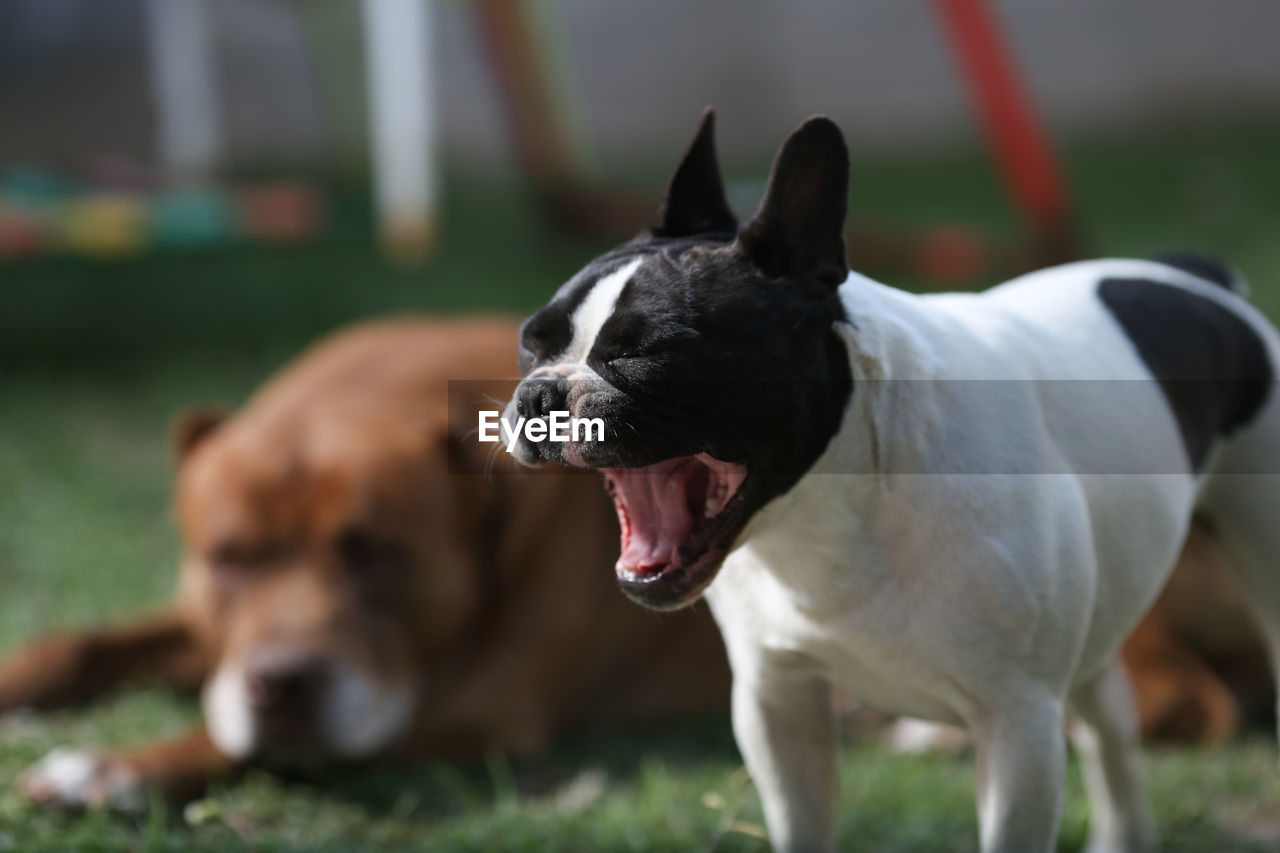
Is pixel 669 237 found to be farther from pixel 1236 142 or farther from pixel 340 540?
pixel 1236 142

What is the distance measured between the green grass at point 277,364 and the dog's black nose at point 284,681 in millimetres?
195

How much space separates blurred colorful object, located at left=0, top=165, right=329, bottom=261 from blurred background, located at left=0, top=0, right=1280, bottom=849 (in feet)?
0.04

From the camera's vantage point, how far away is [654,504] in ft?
6.00

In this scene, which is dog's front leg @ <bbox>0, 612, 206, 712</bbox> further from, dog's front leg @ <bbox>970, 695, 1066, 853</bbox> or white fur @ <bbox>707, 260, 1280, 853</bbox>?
dog's front leg @ <bbox>970, 695, 1066, 853</bbox>

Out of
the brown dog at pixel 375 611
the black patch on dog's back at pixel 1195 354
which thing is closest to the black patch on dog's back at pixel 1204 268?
the black patch on dog's back at pixel 1195 354

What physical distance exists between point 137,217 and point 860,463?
465 cm

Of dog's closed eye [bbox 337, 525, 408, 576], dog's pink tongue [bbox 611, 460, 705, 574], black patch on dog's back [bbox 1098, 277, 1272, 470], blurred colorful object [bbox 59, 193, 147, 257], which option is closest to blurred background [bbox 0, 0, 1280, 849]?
blurred colorful object [bbox 59, 193, 147, 257]

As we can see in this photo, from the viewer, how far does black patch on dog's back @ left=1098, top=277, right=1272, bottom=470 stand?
7.01 ft

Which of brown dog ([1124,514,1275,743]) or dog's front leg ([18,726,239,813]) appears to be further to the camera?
brown dog ([1124,514,1275,743])

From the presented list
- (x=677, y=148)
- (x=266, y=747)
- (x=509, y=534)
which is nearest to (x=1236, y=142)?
(x=677, y=148)

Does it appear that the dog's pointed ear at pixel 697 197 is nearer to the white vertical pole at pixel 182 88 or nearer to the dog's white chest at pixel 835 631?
the dog's white chest at pixel 835 631

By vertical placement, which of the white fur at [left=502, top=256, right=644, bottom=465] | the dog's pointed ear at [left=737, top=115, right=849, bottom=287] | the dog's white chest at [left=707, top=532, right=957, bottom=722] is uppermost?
the dog's pointed ear at [left=737, top=115, right=849, bottom=287]

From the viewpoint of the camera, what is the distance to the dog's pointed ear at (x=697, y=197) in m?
1.93

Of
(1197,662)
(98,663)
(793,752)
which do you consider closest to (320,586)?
(98,663)
